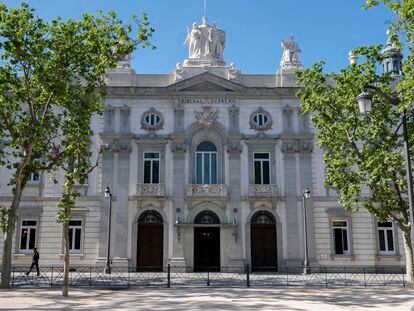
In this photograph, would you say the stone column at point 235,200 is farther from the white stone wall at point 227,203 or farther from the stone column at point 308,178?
the stone column at point 308,178

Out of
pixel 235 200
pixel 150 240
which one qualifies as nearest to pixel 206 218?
pixel 235 200

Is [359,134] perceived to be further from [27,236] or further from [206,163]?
[27,236]

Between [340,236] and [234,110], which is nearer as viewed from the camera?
[340,236]

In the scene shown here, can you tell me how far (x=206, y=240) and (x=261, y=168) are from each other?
6.44 meters

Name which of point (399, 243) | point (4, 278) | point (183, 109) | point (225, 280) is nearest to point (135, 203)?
point (183, 109)

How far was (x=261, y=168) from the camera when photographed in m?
32.7

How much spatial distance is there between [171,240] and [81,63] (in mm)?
14729

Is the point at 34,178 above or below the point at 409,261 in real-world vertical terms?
above

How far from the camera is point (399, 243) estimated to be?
31.2 m

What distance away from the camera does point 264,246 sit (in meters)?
31.6

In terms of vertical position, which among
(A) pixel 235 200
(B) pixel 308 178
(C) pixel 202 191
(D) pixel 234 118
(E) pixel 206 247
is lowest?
(E) pixel 206 247

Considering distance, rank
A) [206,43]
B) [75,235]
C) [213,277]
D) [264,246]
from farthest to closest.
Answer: [206,43] → [264,246] → [75,235] → [213,277]

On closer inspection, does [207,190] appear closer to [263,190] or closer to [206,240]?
[206,240]

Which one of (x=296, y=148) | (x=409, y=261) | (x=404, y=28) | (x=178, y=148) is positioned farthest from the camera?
(x=296, y=148)
